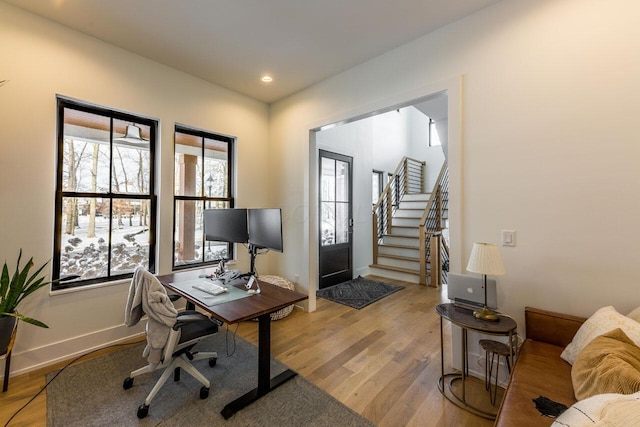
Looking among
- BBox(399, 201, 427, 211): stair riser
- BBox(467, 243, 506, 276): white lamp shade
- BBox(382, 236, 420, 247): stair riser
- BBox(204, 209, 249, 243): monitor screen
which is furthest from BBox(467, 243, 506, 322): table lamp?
BBox(399, 201, 427, 211): stair riser

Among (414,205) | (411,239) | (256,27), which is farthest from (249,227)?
(414,205)

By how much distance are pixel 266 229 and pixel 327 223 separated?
245 centimetres

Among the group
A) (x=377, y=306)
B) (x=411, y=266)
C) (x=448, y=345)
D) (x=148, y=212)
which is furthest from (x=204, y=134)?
(x=411, y=266)

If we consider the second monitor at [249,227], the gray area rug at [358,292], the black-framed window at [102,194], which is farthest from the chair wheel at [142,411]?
the gray area rug at [358,292]

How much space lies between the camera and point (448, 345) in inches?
103

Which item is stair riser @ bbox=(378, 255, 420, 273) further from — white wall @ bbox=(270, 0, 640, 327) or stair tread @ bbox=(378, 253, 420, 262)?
white wall @ bbox=(270, 0, 640, 327)

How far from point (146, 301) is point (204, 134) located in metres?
2.35

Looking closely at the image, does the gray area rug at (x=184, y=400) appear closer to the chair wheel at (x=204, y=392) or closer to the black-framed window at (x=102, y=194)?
the chair wheel at (x=204, y=392)

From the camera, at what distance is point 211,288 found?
Answer: 7.25 feet

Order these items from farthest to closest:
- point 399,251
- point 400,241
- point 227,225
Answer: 1. point 400,241
2. point 399,251
3. point 227,225

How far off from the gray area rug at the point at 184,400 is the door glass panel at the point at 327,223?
2530 millimetres

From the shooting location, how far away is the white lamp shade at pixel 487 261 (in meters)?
1.77

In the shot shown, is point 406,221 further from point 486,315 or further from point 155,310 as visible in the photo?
point 155,310

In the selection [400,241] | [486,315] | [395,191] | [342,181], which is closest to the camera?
[486,315]
